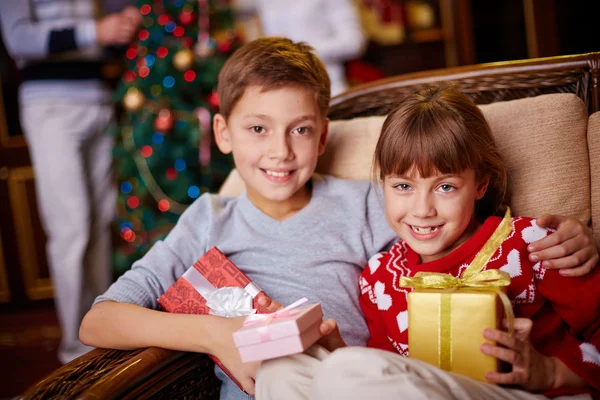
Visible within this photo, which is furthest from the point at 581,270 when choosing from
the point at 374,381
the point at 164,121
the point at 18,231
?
the point at 18,231

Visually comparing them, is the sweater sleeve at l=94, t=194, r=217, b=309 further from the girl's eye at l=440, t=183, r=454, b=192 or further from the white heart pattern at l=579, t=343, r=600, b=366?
the white heart pattern at l=579, t=343, r=600, b=366

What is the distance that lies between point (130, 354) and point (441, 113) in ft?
2.59

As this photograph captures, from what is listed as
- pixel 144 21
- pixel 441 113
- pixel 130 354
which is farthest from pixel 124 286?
pixel 144 21

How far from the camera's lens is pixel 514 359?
935 mm

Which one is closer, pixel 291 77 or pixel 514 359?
pixel 514 359

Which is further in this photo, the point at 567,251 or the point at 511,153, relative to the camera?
the point at 511,153

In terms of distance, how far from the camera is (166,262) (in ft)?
4.33

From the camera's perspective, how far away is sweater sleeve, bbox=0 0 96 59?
286cm

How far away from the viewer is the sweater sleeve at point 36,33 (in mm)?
2857

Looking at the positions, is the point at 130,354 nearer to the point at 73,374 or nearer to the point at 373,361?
the point at 73,374

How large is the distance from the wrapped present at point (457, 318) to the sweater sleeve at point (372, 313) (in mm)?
242

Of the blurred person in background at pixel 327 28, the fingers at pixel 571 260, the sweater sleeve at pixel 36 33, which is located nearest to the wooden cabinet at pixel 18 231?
the sweater sleeve at pixel 36 33

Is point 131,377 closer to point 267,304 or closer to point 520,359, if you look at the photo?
point 267,304

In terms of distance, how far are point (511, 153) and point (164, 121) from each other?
203 cm
